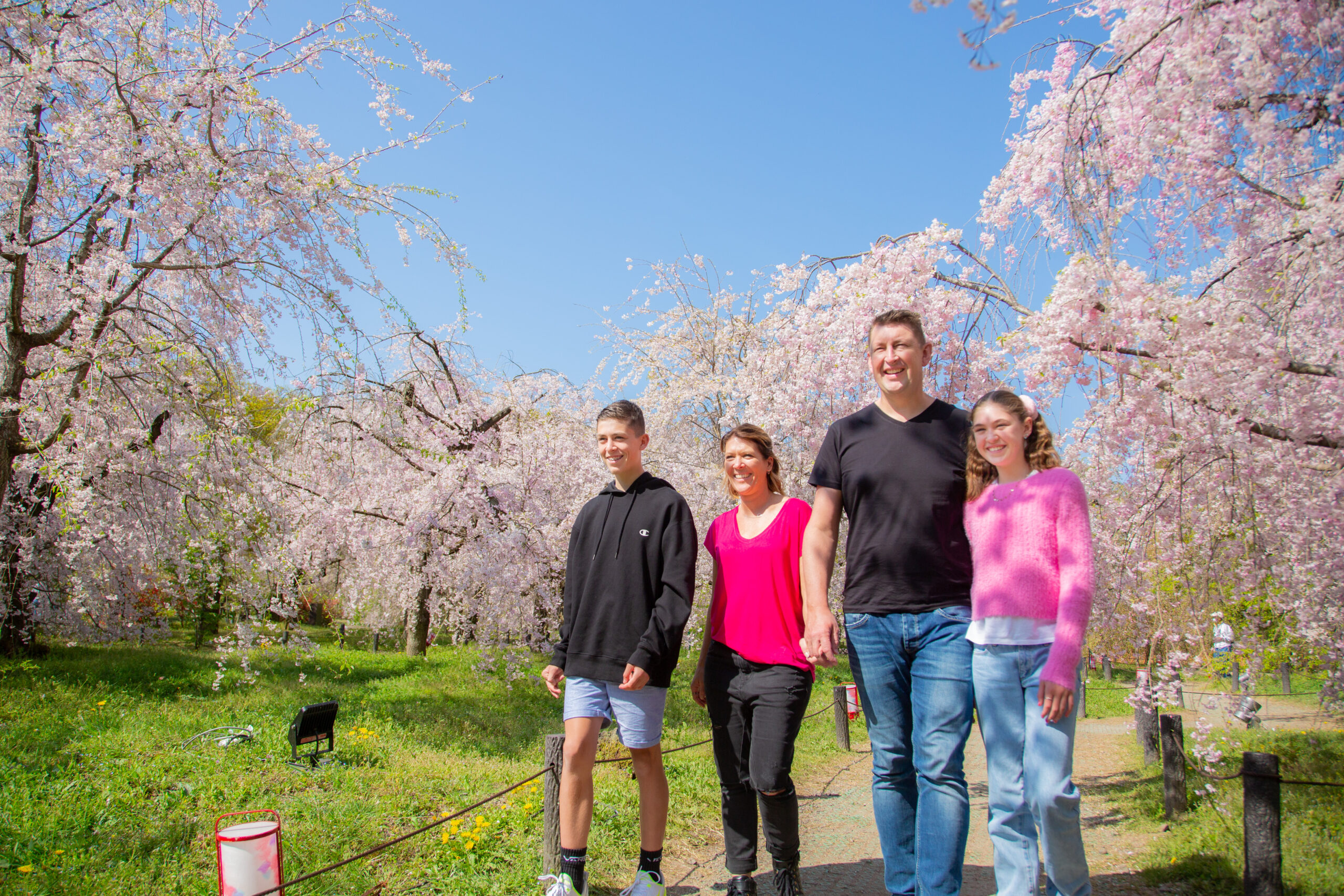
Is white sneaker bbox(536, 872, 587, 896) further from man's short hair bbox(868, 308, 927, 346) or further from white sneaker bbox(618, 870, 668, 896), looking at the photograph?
man's short hair bbox(868, 308, 927, 346)

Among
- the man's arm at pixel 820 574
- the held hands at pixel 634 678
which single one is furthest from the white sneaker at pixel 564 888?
the man's arm at pixel 820 574

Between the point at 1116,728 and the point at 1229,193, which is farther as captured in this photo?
the point at 1116,728

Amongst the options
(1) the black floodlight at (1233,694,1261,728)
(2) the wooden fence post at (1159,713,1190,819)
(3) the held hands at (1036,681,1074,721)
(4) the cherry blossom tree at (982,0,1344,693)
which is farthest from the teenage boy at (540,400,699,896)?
(1) the black floodlight at (1233,694,1261,728)

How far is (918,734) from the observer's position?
2.41 meters

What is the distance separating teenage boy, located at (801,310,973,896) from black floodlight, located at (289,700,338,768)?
3940mm

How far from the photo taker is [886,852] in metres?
2.46

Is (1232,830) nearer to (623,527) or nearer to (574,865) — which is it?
(574,865)

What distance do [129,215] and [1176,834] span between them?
26.9 feet

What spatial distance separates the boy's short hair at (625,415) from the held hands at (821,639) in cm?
107

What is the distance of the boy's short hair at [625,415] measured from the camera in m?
3.10

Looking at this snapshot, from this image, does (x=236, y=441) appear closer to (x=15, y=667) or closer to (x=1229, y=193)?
(x=15, y=667)

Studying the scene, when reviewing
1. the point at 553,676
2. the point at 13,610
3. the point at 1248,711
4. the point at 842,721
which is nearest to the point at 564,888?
the point at 553,676

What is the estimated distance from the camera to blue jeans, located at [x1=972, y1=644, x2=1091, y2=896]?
2.19m

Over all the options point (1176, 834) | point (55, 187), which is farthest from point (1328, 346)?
point (55, 187)
